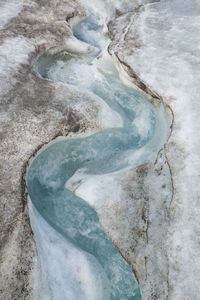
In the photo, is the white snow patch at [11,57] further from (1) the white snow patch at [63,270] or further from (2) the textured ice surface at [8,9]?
(1) the white snow patch at [63,270]

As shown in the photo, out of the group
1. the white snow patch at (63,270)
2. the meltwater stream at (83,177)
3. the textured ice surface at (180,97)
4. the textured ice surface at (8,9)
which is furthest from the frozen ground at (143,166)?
the meltwater stream at (83,177)

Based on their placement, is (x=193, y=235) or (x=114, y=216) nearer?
(x=193, y=235)

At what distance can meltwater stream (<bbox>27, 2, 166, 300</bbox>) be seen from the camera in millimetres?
7191

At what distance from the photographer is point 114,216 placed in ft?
26.0

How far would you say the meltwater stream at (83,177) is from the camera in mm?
7191

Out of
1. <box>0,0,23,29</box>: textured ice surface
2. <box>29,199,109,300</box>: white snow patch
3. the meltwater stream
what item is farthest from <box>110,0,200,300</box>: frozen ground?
<box>0,0,23,29</box>: textured ice surface

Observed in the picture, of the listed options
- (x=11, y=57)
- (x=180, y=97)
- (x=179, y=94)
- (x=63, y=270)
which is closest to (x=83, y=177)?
(x=63, y=270)

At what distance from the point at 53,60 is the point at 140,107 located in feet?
18.8

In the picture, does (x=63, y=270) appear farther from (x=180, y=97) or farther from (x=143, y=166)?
(x=180, y=97)

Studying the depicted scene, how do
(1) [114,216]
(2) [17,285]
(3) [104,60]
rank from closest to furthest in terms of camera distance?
(2) [17,285], (1) [114,216], (3) [104,60]

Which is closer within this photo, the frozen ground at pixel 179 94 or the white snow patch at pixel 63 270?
the frozen ground at pixel 179 94

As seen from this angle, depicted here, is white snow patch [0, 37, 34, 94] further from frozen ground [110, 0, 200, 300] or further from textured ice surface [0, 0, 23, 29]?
frozen ground [110, 0, 200, 300]

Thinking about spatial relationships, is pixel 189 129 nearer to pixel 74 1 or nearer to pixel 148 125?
pixel 148 125

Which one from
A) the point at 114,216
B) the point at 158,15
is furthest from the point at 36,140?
the point at 158,15
